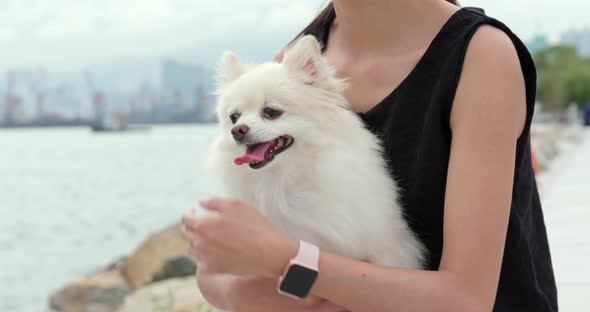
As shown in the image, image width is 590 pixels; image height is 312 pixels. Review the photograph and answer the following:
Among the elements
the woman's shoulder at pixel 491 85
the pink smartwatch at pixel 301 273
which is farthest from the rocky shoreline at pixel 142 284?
the woman's shoulder at pixel 491 85

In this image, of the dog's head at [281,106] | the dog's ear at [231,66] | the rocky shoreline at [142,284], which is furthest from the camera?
the rocky shoreline at [142,284]

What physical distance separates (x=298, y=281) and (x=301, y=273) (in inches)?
0.7

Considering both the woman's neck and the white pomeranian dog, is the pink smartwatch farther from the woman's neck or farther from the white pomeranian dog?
the woman's neck

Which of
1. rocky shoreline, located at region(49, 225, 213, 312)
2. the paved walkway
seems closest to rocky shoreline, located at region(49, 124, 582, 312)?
→ rocky shoreline, located at region(49, 225, 213, 312)

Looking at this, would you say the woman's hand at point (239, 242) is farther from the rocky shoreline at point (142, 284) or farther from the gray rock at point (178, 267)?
the gray rock at point (178, 267)

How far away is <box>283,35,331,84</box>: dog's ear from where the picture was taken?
64.1 inches

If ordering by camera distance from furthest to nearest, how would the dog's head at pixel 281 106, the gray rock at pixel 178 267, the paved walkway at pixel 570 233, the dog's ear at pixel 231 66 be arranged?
the gray rock at pixel 178 267 < the paved walkway at pixel 570 233 < the dog's ear at pixel 231 66 < the dog's head at pixel 281 106

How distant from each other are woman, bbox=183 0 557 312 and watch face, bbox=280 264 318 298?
2cm

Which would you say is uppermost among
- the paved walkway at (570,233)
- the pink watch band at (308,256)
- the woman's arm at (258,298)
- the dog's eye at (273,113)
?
the dog's eye at (273,113)

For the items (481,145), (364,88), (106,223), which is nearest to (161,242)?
(364,88)

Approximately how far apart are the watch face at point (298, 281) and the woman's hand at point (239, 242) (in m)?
0.02

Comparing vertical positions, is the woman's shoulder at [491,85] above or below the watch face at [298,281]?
above

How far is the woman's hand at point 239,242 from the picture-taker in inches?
49.6

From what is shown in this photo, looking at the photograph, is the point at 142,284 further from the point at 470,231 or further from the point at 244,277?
the point at 470,231
